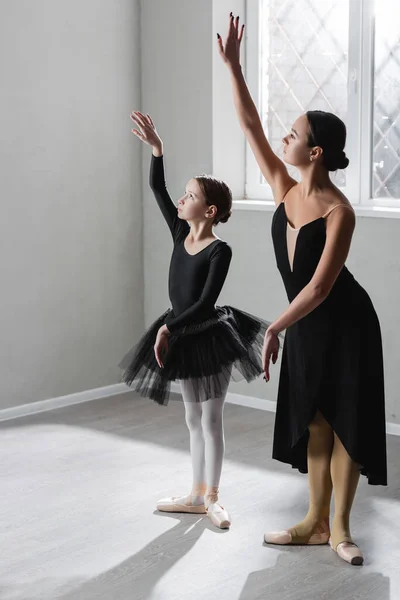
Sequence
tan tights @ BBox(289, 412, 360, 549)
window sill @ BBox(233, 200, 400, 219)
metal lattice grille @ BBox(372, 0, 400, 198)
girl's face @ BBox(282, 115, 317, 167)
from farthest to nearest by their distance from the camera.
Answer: metal lattice grille @ BBox(372, 0, 400, 198) < window sill @ BBox(233, 200, 400, 219) < tan tights @ BBox(289, 412, 360, 549) < girl's face @ BBox(282, 115, 317, 167)

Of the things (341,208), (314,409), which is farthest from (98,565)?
(341,208)

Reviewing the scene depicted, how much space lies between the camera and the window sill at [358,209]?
3.98 meters

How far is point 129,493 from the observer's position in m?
3.29

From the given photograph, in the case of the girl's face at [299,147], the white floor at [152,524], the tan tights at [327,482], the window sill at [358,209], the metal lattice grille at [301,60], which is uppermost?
the metal lattice grille at [301,60]

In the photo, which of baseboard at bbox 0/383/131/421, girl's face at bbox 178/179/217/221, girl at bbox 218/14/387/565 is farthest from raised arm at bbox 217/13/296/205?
baseboard at bbox 0/383/131/421

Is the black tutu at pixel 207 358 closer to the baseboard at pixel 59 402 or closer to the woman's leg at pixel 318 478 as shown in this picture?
the woman's leg at pixel 318 478

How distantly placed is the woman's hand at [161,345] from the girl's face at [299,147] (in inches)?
26.8

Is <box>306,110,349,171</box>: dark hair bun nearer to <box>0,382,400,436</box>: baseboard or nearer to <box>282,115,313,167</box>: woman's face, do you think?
<box>282,115,313,167</box>: woman's face

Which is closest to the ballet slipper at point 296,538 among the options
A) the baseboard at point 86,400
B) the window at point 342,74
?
the baseboard at point 86,400

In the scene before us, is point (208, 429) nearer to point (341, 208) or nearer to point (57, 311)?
point (341, 208)

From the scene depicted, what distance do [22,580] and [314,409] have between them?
94cm

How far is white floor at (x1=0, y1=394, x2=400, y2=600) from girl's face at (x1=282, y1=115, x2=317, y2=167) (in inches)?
45.0

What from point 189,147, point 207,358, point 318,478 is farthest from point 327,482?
point 189,147

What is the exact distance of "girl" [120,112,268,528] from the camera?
2.94 metres
